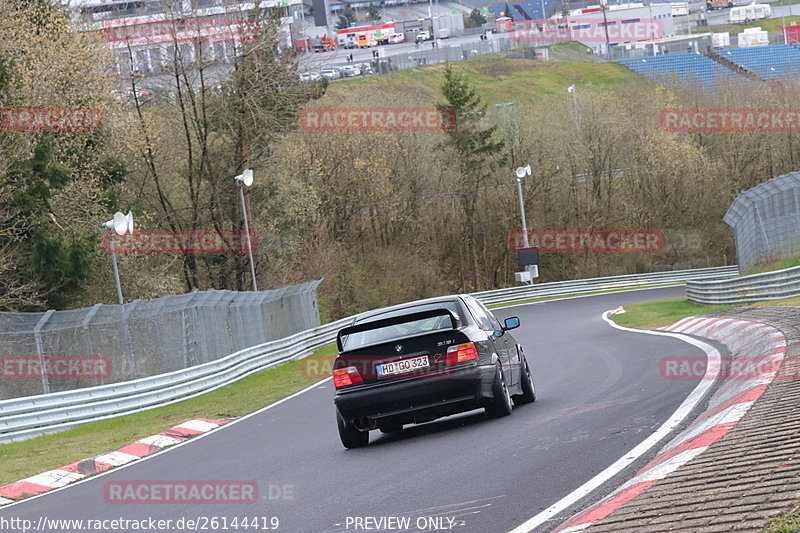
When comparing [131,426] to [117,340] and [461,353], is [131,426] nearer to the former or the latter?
[117,340]

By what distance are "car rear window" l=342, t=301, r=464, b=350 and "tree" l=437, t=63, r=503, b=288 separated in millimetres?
60354

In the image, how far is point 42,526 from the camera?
9.28m

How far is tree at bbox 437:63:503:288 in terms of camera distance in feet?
237

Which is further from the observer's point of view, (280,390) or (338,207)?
(338,207)

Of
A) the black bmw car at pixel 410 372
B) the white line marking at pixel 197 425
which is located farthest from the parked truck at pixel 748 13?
the black bmw car at pixel 410 372

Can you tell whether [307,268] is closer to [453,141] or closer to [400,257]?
[400,257]

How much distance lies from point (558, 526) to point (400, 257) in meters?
57.0

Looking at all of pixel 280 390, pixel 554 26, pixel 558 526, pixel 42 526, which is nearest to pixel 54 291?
pixel 280 390

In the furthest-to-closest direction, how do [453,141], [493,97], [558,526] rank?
[493,97], [453,141], [558,526]

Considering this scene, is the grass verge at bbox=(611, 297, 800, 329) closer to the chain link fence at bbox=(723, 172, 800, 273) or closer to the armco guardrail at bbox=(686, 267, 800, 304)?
the armco guardrail at bbox=(686, 267, 800, 304)

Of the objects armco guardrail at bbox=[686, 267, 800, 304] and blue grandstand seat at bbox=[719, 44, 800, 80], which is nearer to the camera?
armco guardrail at bbox=[686, 267, 800, 304]

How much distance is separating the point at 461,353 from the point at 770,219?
20.2 meters

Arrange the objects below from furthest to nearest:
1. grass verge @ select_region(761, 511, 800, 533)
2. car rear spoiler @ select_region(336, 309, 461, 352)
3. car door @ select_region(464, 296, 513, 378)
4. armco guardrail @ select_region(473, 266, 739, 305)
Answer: armco guardrail @ select_region(473, 266, 739, 305) → car door @ select_region(464, 296, 513, 378) → car rear spoiler @ select_region(336, 309, 461, 352) → grass verge @ select_region(761, 511, 800, 533)

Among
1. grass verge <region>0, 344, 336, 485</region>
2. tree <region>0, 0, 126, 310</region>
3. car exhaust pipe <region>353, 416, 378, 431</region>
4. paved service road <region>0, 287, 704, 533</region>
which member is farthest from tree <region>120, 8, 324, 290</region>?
car exhaust pipe <region>353, 416, 378, 431</region>
